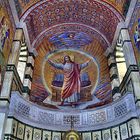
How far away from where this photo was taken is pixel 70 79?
408 inches

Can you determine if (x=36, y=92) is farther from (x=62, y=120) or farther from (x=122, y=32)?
(x=122, y=32)

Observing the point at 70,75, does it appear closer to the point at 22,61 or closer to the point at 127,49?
the point at 22,61

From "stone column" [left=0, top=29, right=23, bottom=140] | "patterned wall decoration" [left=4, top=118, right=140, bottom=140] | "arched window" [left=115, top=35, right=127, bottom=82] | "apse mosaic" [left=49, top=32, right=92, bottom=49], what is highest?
"apse mosaic" [left=49, top=32, right=92, bottom=49]

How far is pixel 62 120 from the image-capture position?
834 cm

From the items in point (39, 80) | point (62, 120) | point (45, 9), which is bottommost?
point (62, 120)

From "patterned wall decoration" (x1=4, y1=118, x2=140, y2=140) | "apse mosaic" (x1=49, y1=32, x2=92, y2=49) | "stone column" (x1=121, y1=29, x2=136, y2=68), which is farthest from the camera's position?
"apse mosaic" (x1=49, y1=32, x2=92, y2=49)

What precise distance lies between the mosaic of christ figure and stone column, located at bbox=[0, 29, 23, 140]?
2.59 m

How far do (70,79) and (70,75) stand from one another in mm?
260

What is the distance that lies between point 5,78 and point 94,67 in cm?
485

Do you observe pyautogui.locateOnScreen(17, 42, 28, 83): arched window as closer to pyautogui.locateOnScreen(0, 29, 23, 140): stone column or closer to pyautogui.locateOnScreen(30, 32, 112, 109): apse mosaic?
pyautogui.locateOnScreen(30, 32, 112, 109): apse mosaic

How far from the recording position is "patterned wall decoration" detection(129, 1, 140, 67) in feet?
28.4

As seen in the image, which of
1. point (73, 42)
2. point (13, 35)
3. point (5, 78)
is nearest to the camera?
point (5, 78)

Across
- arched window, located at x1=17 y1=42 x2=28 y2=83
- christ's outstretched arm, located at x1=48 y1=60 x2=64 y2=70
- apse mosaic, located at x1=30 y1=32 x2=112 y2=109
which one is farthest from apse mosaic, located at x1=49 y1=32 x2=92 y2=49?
arched window, located at x1=17 y1=42 x2=28 y2=83

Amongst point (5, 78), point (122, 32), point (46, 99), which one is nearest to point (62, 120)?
point (46, 99)
